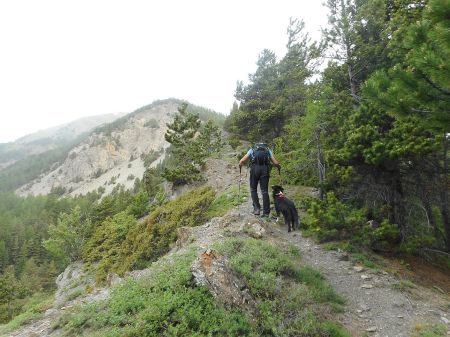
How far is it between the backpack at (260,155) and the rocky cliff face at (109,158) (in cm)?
9053

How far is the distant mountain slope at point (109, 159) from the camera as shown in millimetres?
102625

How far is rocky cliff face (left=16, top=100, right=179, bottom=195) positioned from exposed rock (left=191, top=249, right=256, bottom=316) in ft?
306

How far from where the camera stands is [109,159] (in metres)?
115

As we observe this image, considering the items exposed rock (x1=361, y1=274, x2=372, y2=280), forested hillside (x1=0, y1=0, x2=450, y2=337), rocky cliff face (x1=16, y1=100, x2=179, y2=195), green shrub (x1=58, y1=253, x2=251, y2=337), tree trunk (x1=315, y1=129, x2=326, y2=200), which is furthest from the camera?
rocky cliff face (x1=16, y1=100, x2=179, y2=195)

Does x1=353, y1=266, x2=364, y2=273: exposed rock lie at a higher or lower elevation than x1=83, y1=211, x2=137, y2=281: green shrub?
higher

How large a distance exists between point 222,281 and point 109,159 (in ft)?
387

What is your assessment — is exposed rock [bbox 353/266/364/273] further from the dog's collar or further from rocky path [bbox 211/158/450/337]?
the dog's collar

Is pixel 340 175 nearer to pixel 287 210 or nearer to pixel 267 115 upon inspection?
pixel 287 210

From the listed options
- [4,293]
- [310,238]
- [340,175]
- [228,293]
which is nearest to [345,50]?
[340,175]

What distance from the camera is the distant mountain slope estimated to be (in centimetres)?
10262

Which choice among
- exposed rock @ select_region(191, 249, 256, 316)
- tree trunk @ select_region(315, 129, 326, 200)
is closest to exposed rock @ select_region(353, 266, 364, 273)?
tree trunk @ select_region(315, 129, 326, 200)

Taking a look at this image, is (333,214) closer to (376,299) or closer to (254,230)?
(254,230)

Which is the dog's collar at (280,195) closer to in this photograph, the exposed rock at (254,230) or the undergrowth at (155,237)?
the exposed rock at (254,230)

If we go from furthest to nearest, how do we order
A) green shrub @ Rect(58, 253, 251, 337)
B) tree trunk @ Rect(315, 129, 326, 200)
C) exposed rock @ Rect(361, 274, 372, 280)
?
tree trunk @ Rect(315, 129, 326, 200) → exposed rock @ Rect(361, 274, 372, 280) → green shrub @ Rect(58, 253, 251, 337)
